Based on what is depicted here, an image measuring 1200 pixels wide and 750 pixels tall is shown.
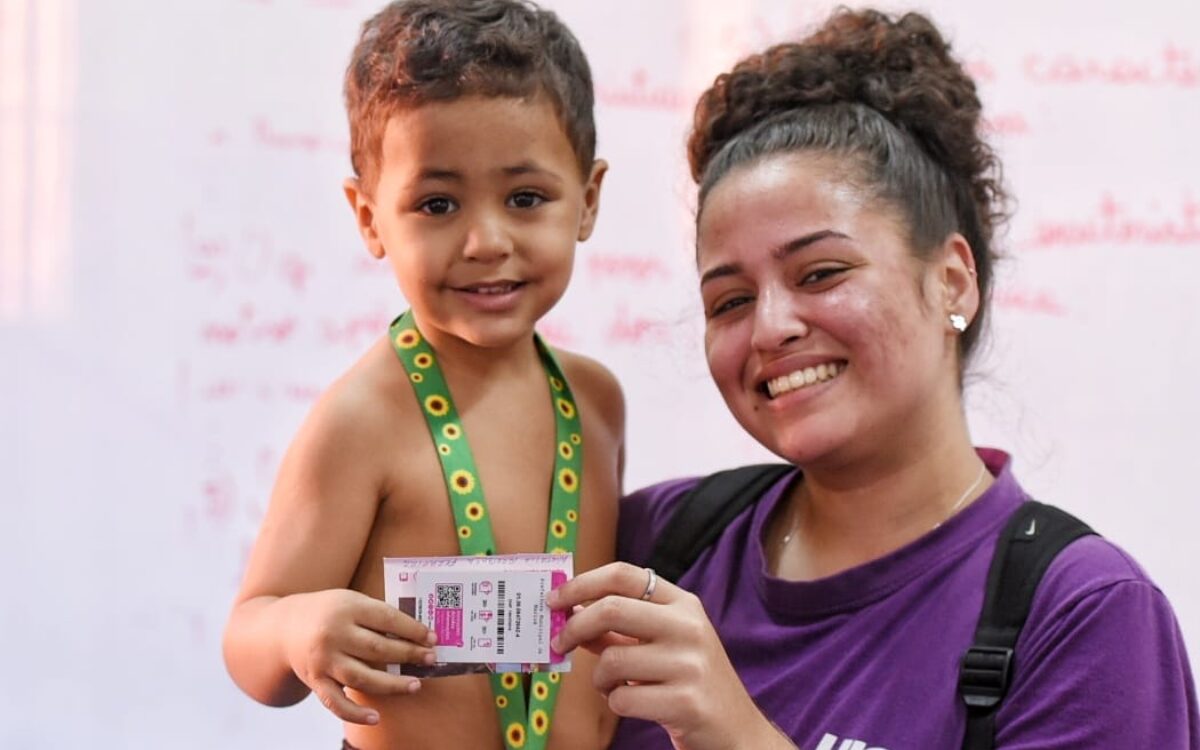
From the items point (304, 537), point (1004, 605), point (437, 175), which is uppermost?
point (437, 175)

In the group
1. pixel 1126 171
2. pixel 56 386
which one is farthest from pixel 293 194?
pixel 1126 171

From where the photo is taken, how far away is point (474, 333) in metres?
1.33

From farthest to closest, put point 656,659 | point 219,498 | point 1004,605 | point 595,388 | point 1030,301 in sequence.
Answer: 1. point 1030,301
2. point 219,498
3. point 595,388
4. point 1004,605
5. point 656,659

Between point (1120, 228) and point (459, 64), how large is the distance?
51.8 inches

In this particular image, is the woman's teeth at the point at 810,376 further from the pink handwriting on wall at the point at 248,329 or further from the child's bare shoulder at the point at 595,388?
the pink handwriting on wall at the point at 248,329

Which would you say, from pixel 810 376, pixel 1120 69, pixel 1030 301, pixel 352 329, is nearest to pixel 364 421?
pixel 810 376

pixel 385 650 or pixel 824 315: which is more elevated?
pixel 824 315

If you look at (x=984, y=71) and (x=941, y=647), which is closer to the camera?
(x=941, y=647)

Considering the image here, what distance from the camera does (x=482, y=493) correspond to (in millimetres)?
1335

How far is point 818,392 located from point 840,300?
0.09m

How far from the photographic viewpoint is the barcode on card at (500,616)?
105 centimetres

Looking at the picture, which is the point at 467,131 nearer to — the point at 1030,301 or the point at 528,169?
the point at 528,169

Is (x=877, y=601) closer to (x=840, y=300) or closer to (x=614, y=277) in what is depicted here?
(x=840, y=300)

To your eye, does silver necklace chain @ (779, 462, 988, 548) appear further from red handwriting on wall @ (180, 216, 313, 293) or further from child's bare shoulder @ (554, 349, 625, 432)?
red handwriting on wall @ (180, 216, 313, 293)
